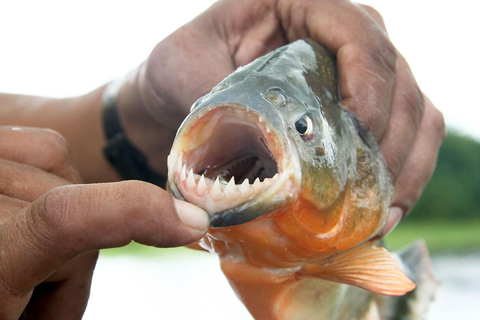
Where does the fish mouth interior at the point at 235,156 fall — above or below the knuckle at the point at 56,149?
above

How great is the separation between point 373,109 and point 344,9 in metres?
0.45

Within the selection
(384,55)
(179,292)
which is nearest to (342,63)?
(384,55)

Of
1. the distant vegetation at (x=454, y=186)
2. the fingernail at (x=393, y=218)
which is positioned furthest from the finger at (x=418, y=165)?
the distant vegetation at (x=454, y=186)

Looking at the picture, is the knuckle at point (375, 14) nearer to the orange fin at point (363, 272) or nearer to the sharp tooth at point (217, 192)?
the orange fin at point (363, 272)

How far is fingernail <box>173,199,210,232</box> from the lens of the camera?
1.15 metres

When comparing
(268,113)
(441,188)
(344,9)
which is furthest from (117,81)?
(441,188)

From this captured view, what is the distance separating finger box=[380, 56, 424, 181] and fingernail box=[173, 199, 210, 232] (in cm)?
108

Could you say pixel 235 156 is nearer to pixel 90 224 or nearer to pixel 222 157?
pixel 222 157

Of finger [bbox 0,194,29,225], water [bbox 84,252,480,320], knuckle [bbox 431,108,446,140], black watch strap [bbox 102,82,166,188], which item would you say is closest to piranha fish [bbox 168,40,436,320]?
finger [bbox 0,194,29,225]

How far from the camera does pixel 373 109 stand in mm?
1931

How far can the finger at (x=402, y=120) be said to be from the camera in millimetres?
2049

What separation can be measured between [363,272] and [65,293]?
94cm

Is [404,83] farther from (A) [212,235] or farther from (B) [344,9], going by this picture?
(A) [212,235]

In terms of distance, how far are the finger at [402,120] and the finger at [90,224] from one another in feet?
3.65
